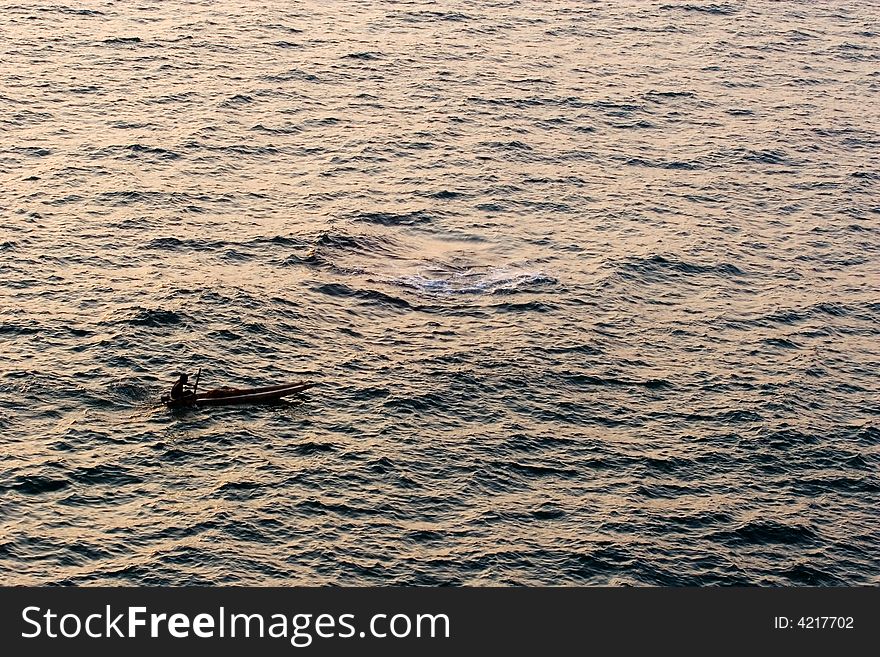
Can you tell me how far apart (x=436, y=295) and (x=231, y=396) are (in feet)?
67.4

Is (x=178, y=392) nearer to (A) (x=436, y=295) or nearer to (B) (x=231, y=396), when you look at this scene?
(B) (x=231, y=396)

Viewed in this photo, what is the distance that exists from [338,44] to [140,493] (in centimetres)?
7790

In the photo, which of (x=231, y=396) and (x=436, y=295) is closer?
(x=231, y=396)

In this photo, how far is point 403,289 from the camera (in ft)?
342

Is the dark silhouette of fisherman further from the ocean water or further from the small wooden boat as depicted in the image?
the ocean water

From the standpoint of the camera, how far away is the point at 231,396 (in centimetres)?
8831

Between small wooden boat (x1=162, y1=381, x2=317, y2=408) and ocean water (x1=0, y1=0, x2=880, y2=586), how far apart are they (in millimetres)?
727

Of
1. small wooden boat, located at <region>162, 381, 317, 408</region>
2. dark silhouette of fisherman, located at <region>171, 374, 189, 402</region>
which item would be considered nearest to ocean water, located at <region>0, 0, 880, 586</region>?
small wooden boat, located at <region>162, 381, 317, 408</region>

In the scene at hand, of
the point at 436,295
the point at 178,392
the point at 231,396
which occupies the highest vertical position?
A: the point at 436,295

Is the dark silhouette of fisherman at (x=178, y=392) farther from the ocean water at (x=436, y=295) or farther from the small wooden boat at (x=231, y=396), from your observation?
the ocean water at (x=436, y=295)

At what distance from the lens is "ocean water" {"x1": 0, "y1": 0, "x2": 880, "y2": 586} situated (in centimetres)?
7956

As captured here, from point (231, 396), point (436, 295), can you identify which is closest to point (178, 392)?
point (231, 396)
